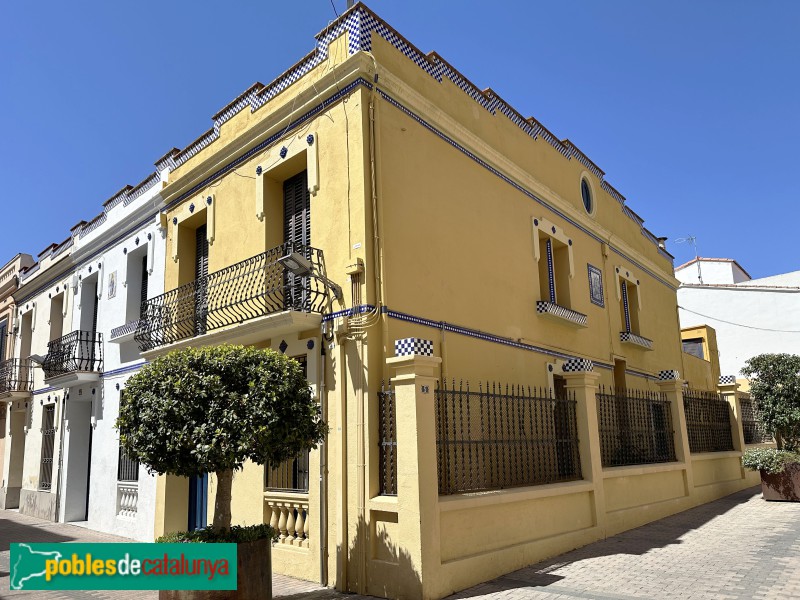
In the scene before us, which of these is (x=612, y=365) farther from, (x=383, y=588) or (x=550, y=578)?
(x=383, y=588)

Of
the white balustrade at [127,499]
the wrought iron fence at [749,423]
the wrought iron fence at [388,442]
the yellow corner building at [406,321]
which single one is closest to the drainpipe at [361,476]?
the yellow corner building at [406,321]

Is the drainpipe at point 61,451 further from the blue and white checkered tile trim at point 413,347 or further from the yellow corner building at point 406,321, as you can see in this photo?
the blue and white checkered tile trim at point 413,347

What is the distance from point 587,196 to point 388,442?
9.67 metres

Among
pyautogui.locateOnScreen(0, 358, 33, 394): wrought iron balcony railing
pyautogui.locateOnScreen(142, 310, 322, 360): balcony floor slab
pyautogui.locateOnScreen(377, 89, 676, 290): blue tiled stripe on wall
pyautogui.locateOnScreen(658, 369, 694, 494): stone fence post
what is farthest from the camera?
pyautogui.locateOnScreen(0, 358, 33, 394): wrought iron balcony railing

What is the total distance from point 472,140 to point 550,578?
651cm

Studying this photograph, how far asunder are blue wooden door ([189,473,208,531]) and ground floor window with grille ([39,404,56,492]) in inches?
263

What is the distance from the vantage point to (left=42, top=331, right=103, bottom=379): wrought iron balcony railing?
44.5 feet

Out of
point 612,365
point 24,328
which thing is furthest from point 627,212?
point 24,328

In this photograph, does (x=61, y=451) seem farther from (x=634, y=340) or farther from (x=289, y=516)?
(x=634, y=340)

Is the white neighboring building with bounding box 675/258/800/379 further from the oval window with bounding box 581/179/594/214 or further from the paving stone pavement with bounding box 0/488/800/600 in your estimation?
the paving stone pavement with bounding box 0/488/800/600

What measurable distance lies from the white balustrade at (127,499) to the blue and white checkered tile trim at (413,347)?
7402mm

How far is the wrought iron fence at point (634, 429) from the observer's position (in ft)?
33.7

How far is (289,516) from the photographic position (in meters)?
8.12

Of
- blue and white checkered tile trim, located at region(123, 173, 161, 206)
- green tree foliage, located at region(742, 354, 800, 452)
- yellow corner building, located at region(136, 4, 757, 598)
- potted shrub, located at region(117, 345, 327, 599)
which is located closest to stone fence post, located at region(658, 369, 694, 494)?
yellow corner building, located at region(136, 4, 757, 598)
